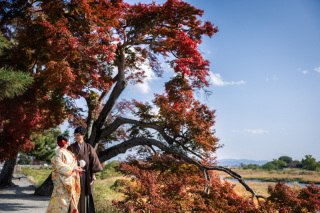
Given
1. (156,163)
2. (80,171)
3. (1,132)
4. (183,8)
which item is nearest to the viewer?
(80,171)

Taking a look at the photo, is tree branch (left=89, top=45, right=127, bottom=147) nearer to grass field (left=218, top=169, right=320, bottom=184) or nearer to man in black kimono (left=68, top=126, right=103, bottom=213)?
man in black kimono (left=68, top=126, right=103, bottom=213)

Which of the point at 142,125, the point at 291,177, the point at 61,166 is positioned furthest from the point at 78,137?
the point at 291,177

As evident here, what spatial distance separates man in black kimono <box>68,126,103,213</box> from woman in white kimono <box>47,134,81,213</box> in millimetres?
215

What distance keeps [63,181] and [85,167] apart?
0.46 metres

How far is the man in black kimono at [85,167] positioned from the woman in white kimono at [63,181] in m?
0.22

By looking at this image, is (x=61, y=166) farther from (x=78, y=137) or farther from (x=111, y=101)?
(x=111, y=101)

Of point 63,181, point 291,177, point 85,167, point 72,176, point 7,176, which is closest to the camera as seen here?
point 63,181

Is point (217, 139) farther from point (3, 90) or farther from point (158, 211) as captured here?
point (3, 90)

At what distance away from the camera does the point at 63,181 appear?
12.0 ft

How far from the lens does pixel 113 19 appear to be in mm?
6508

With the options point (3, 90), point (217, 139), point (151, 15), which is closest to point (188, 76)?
point (217, 139)

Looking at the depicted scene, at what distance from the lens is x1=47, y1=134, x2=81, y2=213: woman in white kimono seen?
362 cm

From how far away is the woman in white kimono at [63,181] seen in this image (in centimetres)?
362

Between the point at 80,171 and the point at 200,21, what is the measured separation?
5949 mm
